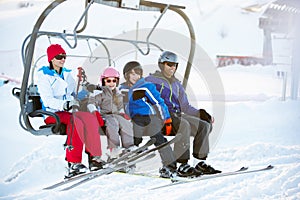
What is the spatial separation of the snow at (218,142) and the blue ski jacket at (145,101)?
0.48ft

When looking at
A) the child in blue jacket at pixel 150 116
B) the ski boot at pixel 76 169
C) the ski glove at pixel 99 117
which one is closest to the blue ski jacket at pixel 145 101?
the child in blue jacket at pixel 150 116

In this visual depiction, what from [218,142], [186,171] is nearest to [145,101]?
[186,171]

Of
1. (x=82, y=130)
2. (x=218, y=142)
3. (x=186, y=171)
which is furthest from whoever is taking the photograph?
(x=218, y=142)

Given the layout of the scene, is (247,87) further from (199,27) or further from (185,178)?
(185,178)

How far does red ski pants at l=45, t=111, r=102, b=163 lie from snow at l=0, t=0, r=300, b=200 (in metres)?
0.06

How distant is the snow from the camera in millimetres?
1764

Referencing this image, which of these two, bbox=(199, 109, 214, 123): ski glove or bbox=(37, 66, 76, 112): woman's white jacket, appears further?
bbox=(199, 109, 214, 123): ski glove

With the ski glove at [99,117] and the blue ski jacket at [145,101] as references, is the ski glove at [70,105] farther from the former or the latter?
the blue ski jacket at [145,101]

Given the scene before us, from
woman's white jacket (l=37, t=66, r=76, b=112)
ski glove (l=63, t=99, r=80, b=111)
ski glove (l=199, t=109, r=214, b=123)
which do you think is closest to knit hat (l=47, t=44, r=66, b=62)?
woman's white jacket (l=37, t=66, r=76, b=112)

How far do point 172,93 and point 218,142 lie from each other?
31.6 inches

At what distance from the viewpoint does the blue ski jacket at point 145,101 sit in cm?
142

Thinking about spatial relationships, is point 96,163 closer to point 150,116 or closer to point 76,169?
point 76,169

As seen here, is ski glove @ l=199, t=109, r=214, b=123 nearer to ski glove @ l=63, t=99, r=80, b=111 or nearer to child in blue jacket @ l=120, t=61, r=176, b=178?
child in blue jacket @ l=120, t=61, r=176, b=178

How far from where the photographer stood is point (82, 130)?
53.3 inches
